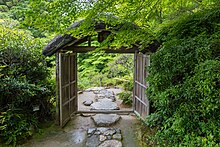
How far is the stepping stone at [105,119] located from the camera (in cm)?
511

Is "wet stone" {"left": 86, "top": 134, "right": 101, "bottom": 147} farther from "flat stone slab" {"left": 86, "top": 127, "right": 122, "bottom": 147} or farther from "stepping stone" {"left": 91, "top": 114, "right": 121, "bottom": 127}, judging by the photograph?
→ "stepping stone" {"left": 91, "top": 114, "right": 121, "bottom": 127}

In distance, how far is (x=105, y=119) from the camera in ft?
17.6

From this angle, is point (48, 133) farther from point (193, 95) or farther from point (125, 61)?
point (125, 61)

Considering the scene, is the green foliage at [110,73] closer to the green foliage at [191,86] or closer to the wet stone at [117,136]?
the wet stone at [117,136]

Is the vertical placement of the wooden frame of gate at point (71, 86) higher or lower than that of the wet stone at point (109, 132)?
higher

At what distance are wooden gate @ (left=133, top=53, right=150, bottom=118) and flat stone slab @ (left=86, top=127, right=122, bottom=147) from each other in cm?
96

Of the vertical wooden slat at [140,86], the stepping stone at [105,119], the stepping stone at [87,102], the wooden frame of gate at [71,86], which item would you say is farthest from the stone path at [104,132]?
the vertical wooden slat at [140,86]

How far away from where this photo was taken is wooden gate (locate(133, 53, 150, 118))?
4.94 meters

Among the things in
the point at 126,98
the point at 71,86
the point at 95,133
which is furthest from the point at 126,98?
the point at 95,133

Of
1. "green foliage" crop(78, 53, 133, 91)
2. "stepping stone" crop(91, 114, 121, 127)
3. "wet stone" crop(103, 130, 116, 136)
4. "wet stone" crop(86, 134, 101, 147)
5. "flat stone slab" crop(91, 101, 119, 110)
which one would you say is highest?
"green foliage" crop(78, 53, 133, 91)

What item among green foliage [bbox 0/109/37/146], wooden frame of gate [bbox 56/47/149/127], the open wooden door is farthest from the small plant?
green foliage [bbox 0/109/37/146]

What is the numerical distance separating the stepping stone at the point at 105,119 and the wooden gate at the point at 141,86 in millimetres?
723

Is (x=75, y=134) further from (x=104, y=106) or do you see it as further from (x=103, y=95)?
(x=103, y=95)

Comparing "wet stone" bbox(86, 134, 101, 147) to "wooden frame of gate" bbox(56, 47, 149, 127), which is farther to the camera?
"wooden frame of gate" bbox(56, 47, 149, 127)
